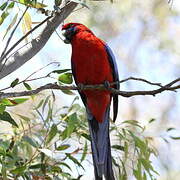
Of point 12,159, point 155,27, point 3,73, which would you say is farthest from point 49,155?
point 155,27

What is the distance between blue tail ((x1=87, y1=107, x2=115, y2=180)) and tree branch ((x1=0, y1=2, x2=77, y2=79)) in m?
0.87

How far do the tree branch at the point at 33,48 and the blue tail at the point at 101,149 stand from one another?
2.86 ft

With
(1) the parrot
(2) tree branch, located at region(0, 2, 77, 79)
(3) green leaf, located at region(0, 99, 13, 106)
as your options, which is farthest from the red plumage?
(3) green leaf, located at region(0, 99, 13, 106)

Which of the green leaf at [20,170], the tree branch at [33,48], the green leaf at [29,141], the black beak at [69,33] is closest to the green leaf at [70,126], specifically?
the green leaf at [29,141]

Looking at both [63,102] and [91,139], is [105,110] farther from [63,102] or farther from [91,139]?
[63,102]

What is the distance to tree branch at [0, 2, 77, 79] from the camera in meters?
2.62

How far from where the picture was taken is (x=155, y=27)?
885 cm

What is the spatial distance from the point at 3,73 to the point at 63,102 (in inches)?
201

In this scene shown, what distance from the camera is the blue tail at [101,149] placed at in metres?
3.22

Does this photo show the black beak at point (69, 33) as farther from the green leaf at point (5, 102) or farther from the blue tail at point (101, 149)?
the green leaf at point (5, 102)

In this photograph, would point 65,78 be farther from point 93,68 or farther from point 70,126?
point 93,68

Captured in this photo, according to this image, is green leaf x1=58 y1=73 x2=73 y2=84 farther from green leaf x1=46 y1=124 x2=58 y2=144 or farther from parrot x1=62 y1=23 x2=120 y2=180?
parrot x1=62 y1=23 x2=120 y2=180

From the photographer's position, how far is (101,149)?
132 inches

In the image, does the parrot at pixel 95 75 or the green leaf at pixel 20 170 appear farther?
the parrot at pixel 95 75
